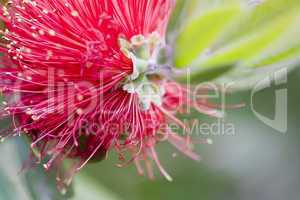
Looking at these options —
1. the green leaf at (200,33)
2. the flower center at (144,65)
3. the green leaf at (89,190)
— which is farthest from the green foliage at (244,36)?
the green leaf at (89,190)

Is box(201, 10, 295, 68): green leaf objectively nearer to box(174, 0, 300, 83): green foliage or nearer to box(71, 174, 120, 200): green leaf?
box(174, 0, 300, 83): green foliage

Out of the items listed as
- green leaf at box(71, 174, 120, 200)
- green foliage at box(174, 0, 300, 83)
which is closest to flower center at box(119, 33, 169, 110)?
green foliage at box(174, 0, 300, 83)

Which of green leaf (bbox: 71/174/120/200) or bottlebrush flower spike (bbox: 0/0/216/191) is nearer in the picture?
bottlebrush flower spike (bbox: 0/0/216/191)

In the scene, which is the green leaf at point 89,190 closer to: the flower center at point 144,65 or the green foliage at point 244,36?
the flower center at point 144,65

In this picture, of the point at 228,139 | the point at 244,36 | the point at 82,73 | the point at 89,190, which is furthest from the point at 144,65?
the point at 228,139

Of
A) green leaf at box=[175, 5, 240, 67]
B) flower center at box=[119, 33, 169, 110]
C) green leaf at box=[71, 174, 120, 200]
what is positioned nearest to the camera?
green leaf at box=[175, 5, 240, 67]

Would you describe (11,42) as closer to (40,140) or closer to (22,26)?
(22,26)

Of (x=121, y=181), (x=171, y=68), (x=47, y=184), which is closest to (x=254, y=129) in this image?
(x=121, y=181)

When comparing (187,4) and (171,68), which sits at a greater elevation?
(187,4)
